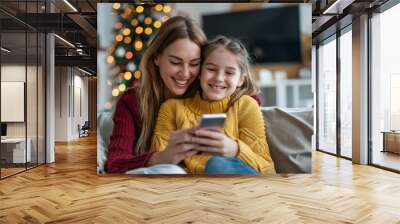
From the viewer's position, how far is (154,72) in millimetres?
5449

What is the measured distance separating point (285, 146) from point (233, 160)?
794mm

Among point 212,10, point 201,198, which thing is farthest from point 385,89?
point 201,198

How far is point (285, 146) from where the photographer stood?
18.6 feet

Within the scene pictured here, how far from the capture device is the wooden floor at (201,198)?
391 cm

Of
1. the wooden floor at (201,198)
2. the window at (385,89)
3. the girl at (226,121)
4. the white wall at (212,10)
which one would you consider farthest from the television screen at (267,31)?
the window at (385,89)

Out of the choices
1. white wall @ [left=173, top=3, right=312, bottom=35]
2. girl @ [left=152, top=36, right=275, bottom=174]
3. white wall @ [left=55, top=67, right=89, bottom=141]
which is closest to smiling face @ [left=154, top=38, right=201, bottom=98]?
girl @ [left=152, top=36, right=275, bottom=174]

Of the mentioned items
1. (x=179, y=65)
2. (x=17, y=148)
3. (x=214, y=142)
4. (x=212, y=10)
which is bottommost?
(x=17, y=148)

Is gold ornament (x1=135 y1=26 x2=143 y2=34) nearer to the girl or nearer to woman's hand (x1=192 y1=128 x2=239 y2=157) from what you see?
the girl

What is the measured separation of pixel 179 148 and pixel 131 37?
166 centimetres

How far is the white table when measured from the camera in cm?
619

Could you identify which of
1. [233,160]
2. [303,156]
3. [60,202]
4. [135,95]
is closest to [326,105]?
[303,156]

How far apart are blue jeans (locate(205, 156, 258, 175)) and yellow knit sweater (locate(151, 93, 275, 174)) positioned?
6cm

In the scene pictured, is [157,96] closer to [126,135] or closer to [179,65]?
[179,65]

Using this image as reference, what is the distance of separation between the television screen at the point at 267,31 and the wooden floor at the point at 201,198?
1802 mm
